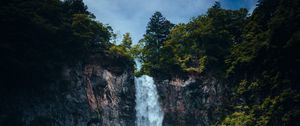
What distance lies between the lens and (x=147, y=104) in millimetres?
36625

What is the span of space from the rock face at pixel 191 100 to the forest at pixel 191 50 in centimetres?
70

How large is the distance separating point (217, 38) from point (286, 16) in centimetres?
776

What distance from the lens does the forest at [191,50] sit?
2825cm

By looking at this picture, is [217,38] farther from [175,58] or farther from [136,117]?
[136,117]

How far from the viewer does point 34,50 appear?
92.7ft

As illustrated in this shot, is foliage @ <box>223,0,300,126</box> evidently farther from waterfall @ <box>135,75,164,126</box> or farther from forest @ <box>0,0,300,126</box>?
waterfall @ <box>135,75,164,126</box>

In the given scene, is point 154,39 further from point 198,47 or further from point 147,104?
point 147,104

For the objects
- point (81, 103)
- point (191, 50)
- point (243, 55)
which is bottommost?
point (81, 103)

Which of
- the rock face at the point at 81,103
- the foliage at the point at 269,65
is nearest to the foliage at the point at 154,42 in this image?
the rock face at the point at 81,103

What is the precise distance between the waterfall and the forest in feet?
3.94

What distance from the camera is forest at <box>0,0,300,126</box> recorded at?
28.2 meters

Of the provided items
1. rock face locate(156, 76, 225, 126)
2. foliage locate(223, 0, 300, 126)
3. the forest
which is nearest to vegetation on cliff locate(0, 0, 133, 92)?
the forest

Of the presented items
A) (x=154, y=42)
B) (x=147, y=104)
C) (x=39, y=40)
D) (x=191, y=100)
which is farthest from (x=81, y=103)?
(x=154, y=42)

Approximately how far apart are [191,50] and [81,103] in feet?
43.3
